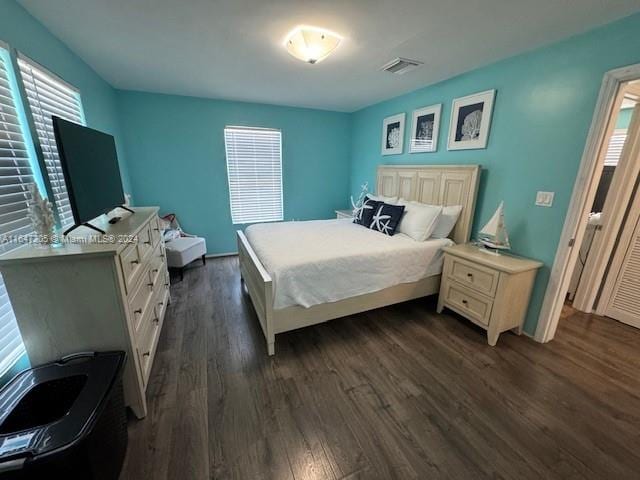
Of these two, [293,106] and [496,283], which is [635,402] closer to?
[496,283]

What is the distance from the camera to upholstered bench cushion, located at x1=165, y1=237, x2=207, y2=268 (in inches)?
131

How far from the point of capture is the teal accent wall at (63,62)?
1.52 m

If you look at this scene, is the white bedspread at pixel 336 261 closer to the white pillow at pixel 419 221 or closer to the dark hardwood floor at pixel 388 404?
the white pillow at pixel 419 221

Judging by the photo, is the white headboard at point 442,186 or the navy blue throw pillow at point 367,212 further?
the navy blue throw pillow at point 367,212

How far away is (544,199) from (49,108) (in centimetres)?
386

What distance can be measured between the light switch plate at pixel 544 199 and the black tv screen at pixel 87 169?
3.34 metres

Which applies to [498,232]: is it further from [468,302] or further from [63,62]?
[63,62]

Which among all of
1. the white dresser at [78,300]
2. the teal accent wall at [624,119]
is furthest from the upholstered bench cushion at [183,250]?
the teal accent wall at [624,119]

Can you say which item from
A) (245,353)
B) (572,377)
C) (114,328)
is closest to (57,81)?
(114,328)

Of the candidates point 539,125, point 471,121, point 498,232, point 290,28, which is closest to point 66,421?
point 290,28

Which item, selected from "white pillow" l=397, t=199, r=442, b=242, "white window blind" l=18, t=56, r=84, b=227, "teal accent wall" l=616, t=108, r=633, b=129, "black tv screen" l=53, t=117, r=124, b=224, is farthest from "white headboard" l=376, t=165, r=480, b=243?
"white window blind" l=18, t=56, r=84, b=227

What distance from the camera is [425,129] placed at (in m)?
3.20

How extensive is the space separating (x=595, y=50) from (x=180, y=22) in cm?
293

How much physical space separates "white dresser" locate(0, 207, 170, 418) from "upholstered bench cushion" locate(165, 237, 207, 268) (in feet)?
6.02
